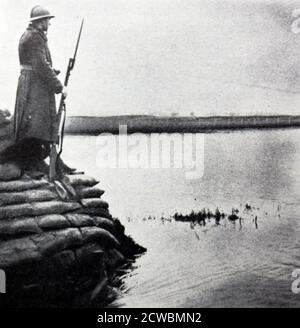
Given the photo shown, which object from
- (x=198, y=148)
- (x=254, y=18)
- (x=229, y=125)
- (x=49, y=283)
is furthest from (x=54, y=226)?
(x=254, y=18)

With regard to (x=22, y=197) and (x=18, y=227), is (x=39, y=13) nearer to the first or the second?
(x=22, y=197)

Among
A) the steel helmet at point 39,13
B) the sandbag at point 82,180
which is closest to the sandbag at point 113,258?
the sandbag at point 82,180

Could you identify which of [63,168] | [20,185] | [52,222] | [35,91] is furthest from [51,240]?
[35,91]

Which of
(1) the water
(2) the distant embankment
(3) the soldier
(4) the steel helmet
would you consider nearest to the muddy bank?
(3) the soldier

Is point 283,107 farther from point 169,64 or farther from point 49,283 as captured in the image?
point 49,283

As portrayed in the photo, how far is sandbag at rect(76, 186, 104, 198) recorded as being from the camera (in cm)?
470

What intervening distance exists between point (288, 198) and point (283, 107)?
2.60 ft

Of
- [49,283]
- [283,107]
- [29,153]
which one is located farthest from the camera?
[283,107]

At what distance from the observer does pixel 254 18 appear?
16.2 feet

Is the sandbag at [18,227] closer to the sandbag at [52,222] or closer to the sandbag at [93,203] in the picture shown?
the sandbag at [52,222]

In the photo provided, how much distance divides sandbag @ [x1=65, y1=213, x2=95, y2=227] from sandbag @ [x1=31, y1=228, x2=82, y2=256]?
0.23ft

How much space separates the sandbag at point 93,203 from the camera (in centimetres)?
467

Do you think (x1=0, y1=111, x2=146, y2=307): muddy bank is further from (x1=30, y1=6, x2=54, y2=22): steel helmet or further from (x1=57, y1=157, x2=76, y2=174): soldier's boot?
(x1=30, y1=6, x2=54, y2=22): steel helmet
